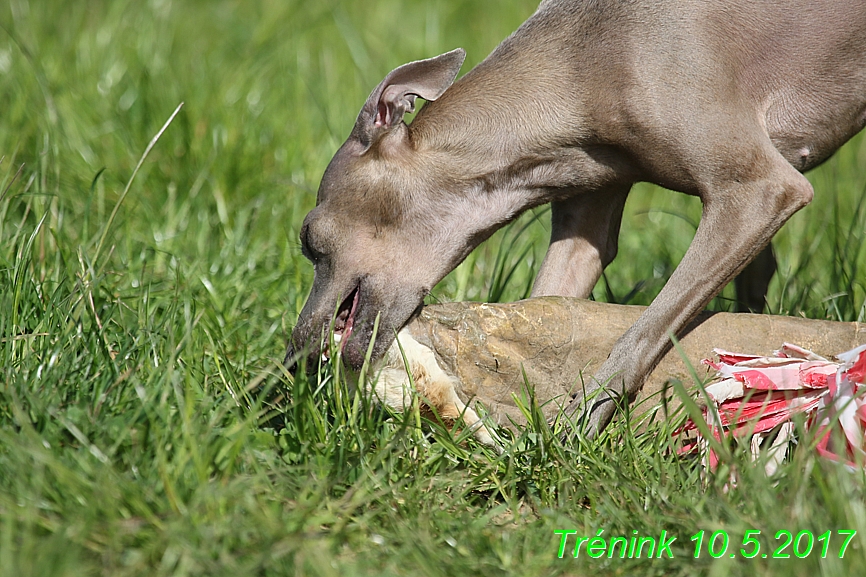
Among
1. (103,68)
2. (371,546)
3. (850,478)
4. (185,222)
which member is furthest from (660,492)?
(103,68)

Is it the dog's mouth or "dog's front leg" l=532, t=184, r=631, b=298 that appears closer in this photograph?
the dog's mouth

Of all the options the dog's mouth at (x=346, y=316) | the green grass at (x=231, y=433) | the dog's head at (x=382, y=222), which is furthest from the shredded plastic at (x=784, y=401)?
the dog's mouth at (x=346, y=316)

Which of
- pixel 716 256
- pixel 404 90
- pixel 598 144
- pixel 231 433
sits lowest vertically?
pixel 716 256

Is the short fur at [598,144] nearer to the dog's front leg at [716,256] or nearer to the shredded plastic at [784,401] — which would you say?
the dog's front leg at [716,256]

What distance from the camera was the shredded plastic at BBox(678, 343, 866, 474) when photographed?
7.99 ft

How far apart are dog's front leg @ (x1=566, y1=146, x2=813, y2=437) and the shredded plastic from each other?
0.65 ft

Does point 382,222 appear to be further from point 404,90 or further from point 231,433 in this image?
point 231,433

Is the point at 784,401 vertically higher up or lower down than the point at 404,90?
lower down

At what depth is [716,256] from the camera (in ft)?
9.54

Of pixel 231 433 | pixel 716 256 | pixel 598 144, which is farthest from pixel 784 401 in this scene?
pixel 231 433

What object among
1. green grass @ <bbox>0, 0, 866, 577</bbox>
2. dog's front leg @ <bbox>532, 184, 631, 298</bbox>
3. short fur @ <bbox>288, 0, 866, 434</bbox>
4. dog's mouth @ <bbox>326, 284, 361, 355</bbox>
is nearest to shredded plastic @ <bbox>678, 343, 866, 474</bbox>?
green grass @ <bbox>0, 0, 866, 577</bbox>

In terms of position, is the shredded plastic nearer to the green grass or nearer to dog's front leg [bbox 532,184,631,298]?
the green grass

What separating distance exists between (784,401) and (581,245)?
108 cm

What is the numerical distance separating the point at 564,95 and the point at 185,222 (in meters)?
2.18
